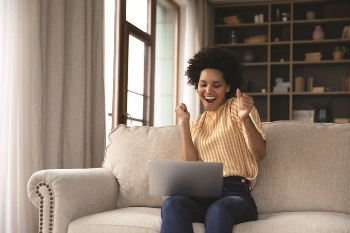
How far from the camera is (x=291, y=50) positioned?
6.82 metres

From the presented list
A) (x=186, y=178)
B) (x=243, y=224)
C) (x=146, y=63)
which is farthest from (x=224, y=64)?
(x=146, y=63)

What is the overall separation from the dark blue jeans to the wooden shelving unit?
4.57m

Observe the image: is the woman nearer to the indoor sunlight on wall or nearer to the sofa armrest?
the sofa armrest

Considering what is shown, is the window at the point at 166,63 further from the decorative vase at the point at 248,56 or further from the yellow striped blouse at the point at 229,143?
the yellow striped blouse at the point at 229,143

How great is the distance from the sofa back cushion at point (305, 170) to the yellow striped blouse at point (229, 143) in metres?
0.13

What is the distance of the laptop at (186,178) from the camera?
2.21 m

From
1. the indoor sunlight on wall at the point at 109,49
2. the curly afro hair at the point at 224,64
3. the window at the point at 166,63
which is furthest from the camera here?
the window at the point at 166,63

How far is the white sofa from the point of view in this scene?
232 cm

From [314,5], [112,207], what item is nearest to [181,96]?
[314,5]

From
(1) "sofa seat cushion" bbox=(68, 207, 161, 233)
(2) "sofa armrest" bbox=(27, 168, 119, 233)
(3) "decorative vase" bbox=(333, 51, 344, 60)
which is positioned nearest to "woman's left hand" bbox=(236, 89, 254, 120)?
(1) "sofa seat cushion" bbox=(68, 207, 161, 233)

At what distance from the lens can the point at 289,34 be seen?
6.95 meters

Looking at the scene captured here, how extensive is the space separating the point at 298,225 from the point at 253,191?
472 millimetres

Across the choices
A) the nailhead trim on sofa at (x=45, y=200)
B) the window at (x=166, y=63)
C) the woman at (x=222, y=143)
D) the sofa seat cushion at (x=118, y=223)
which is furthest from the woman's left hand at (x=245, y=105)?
the window at (x=166, y=63)

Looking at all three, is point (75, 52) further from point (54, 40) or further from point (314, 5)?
point (314, 5)
